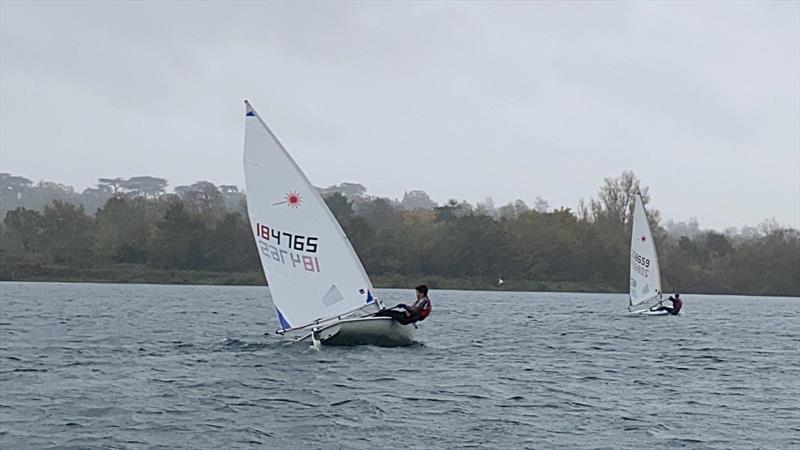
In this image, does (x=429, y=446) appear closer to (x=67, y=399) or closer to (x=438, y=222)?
(x=67, y=399)

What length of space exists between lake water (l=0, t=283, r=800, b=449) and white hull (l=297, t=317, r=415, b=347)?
34 cm

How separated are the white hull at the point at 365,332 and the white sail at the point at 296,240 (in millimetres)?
653

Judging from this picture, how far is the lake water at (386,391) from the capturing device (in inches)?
706

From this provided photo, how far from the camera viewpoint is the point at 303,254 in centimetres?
2841

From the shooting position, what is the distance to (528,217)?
11856 cm

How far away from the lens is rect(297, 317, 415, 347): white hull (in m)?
27.8

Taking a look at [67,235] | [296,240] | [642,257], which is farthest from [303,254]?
[67,235]

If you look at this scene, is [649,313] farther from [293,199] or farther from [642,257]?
[293,199]

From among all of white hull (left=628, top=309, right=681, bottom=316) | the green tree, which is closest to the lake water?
white hull (left=628, top=309, right=681, bottom=316)

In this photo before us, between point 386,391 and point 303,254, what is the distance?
6.93 m

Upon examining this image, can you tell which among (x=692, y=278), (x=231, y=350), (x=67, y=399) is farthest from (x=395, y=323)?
(x=692, y=278)

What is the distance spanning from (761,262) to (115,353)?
93.1 metres

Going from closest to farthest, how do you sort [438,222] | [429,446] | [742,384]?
[429,446] → [742,384] → [438,222]

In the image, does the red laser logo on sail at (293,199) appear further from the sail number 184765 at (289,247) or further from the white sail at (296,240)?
the sail number 184765 at (289,247)
